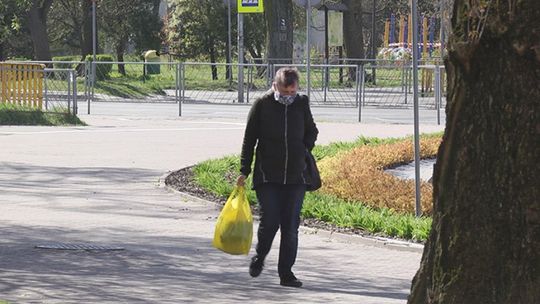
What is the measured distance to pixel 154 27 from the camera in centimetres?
6594

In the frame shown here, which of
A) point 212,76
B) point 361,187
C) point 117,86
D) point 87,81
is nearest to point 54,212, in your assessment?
point 361,187

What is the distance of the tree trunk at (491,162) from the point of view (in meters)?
5.80

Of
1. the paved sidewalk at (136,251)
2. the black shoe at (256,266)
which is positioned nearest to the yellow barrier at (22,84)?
the paved sidewalk at (136,251)

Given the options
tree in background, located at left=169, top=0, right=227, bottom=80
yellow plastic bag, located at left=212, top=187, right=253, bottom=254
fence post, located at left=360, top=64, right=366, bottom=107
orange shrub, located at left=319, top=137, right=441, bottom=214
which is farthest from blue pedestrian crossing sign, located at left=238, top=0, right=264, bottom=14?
yellow plastic bag, located at left=212, top=187, right=253, bottom=254

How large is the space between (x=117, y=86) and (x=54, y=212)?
2994 centimetres

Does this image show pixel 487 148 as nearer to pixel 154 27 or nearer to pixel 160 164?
pixel 160 164

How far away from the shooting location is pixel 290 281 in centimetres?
973

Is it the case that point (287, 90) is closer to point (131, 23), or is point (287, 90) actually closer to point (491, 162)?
point (491, 162)

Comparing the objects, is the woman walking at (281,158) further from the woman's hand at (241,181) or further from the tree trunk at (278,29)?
the tree trunk at (278,29)

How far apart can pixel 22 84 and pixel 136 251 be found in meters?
19.9

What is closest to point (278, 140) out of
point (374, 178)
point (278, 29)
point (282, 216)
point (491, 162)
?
point (282, 216)

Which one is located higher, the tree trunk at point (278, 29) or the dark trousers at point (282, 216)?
the tree trunk at point (278, 29)

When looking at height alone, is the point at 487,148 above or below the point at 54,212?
above

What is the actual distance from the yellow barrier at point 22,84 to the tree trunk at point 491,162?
2500 cm
